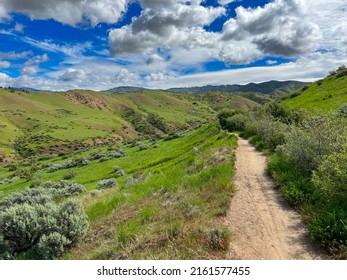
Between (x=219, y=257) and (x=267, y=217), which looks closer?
(x=219, y=257)

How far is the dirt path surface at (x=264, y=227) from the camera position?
26.5 feet

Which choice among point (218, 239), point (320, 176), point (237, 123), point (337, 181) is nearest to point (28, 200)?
point (218, 239)

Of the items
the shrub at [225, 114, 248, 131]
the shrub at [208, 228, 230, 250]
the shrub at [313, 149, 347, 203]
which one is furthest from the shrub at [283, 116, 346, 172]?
the shrub at [225, 114, 248, 131]

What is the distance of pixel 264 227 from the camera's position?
972 cm

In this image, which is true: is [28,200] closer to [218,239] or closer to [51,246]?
[51,246]

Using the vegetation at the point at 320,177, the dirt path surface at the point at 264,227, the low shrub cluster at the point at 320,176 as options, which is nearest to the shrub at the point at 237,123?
the vegetation at the point at 320,177

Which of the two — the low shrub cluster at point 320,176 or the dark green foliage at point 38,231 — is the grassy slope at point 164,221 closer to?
the dark green foliage at point 38,231

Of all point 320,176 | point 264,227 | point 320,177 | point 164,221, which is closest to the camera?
point 264,227

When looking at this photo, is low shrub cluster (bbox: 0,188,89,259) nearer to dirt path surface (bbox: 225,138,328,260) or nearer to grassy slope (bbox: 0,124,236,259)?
grassy slope (bbox: 0,124,236,259)

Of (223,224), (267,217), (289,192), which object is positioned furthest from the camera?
(289,192)

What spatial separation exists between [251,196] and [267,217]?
89.1 inches
